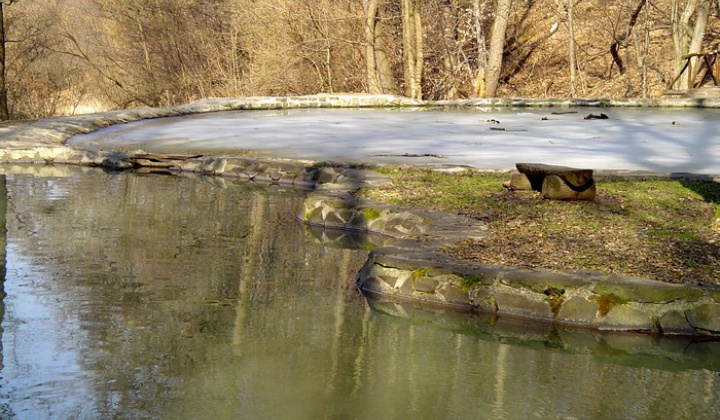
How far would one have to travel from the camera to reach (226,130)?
1519 cm

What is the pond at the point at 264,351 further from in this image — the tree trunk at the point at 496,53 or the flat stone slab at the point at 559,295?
the tree trunk at the point at 496,53

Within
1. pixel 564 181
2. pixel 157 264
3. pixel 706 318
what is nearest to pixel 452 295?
pixel 706 318

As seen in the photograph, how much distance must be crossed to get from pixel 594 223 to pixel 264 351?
3188mm

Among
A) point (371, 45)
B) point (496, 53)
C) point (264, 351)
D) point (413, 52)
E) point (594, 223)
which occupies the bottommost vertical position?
point (264, 351)

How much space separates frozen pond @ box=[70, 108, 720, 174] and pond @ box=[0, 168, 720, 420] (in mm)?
4098

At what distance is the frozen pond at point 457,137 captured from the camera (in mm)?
10945

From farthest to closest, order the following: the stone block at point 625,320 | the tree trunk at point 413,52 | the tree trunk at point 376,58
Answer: the tree trunk at point 376,58 → the tree trunk at point 413,52 → the stone block at point 625,320

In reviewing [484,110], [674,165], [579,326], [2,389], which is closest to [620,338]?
[579,326]

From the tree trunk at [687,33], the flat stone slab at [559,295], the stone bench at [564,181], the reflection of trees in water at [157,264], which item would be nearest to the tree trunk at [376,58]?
the tree trunk at [687,33]

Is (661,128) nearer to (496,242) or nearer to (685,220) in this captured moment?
(685,220)

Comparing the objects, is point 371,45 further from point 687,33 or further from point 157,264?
point 157,264

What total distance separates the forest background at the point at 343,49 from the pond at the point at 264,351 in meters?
17.4

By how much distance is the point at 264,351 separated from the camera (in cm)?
500

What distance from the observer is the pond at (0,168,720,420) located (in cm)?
429
